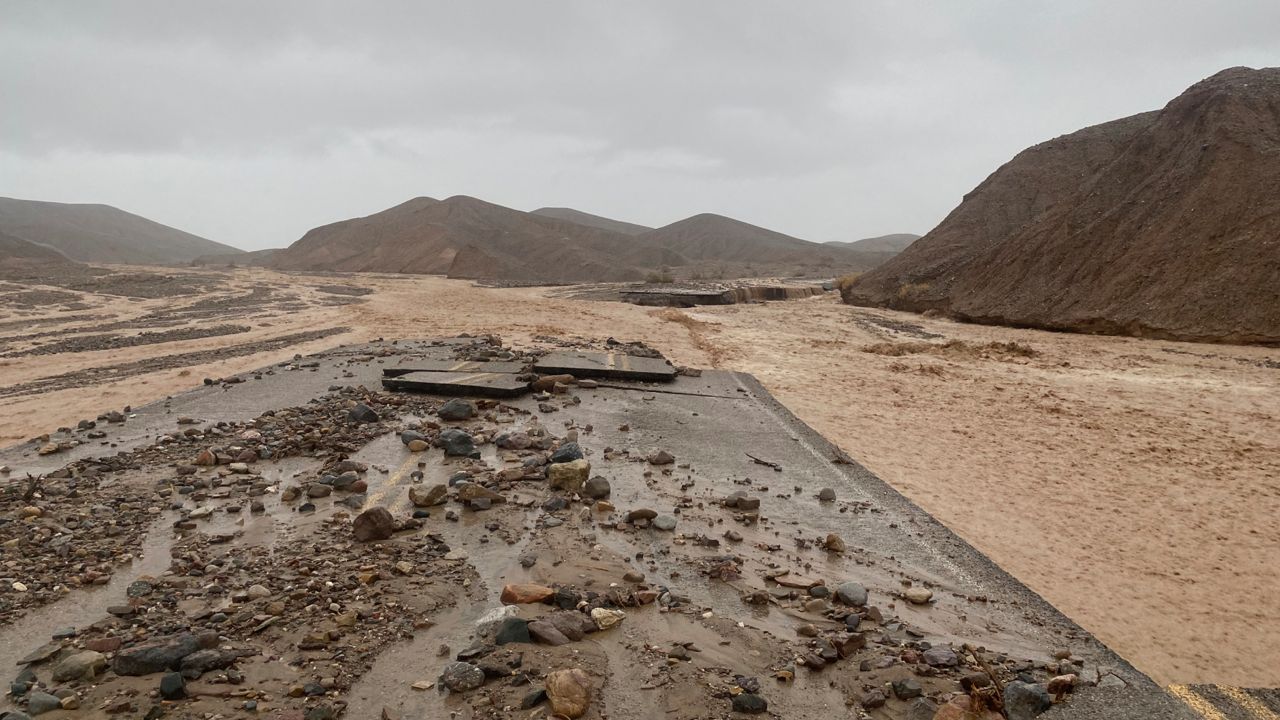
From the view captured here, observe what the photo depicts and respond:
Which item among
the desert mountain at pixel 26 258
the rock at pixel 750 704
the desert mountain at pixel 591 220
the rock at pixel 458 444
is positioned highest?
the desert mountain at pixel 591 220

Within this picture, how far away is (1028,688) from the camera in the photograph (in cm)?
287

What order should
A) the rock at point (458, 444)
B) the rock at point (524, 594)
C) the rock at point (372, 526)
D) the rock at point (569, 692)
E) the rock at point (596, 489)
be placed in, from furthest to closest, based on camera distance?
Answer: the rock at point (458, 444) → the rock at point (596, 489) → the rock at point (372, 526) → the rock at point (524, 594) → the rock at point (569, 692)

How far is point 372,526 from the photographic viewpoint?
4.18m

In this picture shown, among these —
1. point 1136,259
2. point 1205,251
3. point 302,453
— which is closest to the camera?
point 302,453

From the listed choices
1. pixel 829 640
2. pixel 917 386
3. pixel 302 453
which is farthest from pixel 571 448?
pixel 917 386

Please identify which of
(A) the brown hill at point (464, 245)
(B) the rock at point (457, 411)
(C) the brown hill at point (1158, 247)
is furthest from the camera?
(A) the brown hill at point (464, 245)

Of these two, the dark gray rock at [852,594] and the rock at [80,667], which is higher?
the rock at [80,667]

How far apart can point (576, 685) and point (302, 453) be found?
4.36 meters

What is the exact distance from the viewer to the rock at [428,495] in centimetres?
481

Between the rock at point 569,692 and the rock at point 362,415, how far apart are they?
5.01 meters

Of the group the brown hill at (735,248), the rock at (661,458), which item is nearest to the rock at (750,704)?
the rock at (661,458)

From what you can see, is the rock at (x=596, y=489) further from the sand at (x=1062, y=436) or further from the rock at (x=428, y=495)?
the sand at (x=1062, y=436)

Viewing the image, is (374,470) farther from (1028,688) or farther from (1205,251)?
(1205,251)

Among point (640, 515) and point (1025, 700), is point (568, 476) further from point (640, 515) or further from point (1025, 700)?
point (1025, 700)
